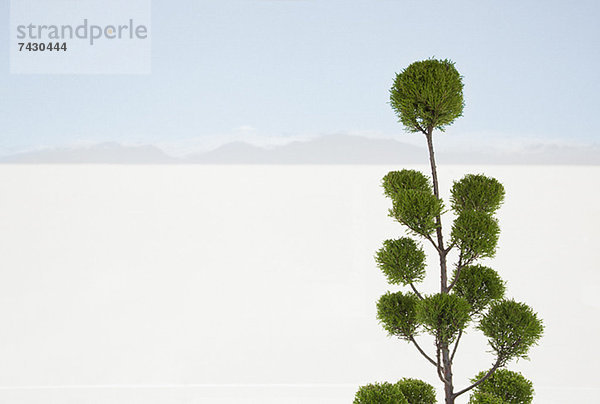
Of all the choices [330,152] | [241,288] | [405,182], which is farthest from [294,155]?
[405,182]

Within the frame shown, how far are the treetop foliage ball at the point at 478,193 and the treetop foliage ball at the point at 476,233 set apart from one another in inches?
3.7

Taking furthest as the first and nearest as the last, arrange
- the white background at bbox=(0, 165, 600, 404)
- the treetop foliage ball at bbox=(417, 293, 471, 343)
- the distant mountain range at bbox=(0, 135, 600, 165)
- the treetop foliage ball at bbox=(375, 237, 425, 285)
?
the distant mountain range at bbox=(0, 135, 600, 165), the white background at bbox=(0, 165, 600, 404), the treetop foliage ball at bbox=(375, 237, 425, 285), the treetop foliage ball at bbox=(417, 293, 471, 343)

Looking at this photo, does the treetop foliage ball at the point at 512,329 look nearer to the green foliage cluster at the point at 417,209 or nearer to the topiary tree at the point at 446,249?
the topiary tree at the point at 446,249

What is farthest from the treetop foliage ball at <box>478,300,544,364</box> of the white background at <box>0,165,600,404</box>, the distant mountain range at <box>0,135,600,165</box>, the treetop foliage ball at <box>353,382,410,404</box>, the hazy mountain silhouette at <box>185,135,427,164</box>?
the hazy mountain silhouette at <box>185,135,427,164</box>

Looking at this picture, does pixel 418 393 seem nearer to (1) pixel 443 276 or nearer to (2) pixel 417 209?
(1) pixel 443 276

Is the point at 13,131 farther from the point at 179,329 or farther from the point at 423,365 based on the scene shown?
the point at 423,365

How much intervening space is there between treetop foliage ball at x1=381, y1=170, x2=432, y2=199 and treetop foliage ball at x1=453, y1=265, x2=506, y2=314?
31cm

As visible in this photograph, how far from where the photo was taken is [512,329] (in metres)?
1.38

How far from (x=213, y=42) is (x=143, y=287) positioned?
7.24ft

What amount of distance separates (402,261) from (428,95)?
0.51m

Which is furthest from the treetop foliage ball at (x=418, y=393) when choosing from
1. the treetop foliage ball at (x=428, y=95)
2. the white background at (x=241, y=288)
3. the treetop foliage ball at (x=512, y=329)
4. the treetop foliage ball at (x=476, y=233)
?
the white background at (x=241, y=288)

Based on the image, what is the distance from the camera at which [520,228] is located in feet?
10.7

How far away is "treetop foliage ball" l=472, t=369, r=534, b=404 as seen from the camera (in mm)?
1530

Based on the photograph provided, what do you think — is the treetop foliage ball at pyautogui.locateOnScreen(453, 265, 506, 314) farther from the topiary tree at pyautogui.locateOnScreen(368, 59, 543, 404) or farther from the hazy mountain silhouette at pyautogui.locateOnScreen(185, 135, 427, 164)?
the hazy mountain silhouette at pyautogui.locateOnScreen(185, 135, 427, 164)
